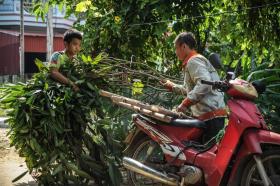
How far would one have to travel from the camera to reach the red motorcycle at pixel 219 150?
405cm

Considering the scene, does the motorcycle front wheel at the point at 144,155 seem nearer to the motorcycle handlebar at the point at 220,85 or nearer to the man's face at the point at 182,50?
the man's face at the point at 182,50

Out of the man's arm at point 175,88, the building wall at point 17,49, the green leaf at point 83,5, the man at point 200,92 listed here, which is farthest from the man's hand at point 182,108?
the building wall at point 17,49

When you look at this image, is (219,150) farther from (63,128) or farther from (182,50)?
(63,128)

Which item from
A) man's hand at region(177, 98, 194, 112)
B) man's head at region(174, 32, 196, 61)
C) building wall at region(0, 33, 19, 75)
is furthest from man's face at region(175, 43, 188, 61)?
building wall at region(0, 33, 19, 75)

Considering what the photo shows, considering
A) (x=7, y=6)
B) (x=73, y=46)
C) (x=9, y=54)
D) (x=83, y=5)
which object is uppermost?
(x=7, y=6)

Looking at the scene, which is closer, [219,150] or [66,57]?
[219,150]

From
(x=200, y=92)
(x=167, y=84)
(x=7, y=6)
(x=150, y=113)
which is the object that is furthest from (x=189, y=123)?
(x=7, y=6)

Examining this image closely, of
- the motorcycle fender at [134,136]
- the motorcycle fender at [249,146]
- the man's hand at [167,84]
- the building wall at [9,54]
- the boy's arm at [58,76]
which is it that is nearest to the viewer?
the motorcycle fender at [249,146]

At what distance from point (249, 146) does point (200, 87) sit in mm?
829

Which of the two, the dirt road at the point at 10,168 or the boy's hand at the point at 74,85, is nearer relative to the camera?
the boy's hand at the point at 74,85

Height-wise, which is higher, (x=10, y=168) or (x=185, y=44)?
(x=185, y=44)

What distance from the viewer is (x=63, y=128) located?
5.27 metres

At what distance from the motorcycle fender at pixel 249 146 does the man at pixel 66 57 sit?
6.74 feet

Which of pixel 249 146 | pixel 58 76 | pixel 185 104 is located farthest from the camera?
pixel 58 76
